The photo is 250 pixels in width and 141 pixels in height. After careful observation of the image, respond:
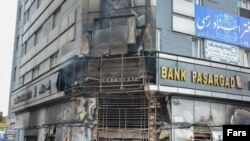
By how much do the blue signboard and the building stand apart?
2.0 inches

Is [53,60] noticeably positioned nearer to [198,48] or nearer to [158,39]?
[158,39]

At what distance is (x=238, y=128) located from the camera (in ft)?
18.5

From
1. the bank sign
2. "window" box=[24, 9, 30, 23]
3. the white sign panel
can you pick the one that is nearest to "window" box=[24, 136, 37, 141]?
"window" box=[24, 9, 30, 23]

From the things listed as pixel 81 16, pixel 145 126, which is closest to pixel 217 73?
pixel 145 126

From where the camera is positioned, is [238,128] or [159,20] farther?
[159,20]

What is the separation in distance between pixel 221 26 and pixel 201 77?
134 inches

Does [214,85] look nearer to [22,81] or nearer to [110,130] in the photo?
[110,130]

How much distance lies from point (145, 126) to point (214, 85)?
421 centimetres

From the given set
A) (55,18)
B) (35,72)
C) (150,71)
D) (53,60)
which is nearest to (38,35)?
(35,72)

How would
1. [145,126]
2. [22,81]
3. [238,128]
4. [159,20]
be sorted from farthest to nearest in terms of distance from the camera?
[22,81]
[159,20]
[145,126]
[238,128]

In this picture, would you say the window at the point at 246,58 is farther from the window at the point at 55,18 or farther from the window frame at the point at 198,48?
the window at the point at 55,18

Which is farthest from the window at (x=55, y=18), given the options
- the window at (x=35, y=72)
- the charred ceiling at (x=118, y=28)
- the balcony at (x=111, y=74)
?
the balcony at (x=111, y=74)

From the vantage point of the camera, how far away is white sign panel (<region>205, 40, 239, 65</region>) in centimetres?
1661

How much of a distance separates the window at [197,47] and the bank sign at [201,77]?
87cm
